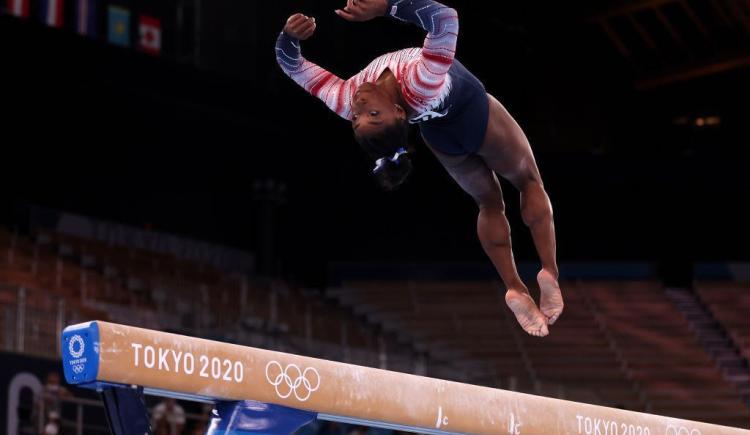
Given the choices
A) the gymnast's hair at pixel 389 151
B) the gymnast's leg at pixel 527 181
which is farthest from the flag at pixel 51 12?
the gymnast's hair at pixel 389 151

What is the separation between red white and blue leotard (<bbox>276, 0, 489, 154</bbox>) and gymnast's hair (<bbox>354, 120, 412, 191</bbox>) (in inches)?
6.4

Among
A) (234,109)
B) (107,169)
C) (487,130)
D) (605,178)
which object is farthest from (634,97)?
(487,130)

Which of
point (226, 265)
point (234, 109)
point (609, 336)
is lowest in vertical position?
point (609, 336)

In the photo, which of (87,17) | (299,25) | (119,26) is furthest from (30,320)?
(299,25)

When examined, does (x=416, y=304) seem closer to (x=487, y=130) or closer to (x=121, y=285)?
(x=121, y=285)

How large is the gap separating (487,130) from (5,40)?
11.3 m

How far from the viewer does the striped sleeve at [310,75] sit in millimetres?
5414

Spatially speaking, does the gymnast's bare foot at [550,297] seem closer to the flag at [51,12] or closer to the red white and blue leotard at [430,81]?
the red white and blue leotard at [430,81]

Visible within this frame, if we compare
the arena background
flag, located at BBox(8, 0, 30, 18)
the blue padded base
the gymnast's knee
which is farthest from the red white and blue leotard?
flag, located at BBox(8, 0, 30, 18)

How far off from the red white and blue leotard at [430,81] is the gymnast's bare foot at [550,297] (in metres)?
0.73

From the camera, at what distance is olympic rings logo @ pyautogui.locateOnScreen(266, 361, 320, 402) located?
15.4 feet

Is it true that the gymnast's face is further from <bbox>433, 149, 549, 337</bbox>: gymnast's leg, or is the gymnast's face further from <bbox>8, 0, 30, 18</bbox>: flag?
<bbox>8, 0, 30, 18</bbox>: flag

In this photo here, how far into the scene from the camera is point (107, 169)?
18922 mm

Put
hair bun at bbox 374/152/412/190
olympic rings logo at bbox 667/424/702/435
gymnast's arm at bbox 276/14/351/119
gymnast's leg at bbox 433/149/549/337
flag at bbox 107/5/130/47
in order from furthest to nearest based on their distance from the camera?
1. flag at bbox 107/5/130/47
2. olympic rings logo at bbox 667/424/702/435
3. gymnast's leg at bbox 433/149/549/337
4. gymnast's arm at bbox 276/14/351/119
5. hair bun at bbox 374/152/412/190
